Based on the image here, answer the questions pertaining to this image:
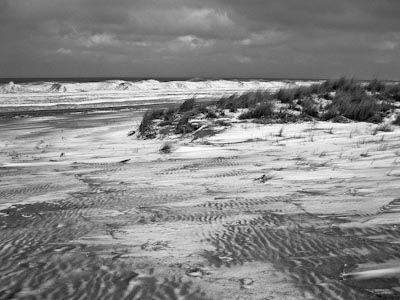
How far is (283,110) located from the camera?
11.1 meters

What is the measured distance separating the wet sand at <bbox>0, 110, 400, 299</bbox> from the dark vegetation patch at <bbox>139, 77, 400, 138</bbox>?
332 centimetres

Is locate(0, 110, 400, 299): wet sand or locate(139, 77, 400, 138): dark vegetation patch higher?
locate(139, 77, 400, 138): dark vegetation patch

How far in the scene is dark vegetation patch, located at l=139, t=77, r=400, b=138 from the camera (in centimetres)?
1034

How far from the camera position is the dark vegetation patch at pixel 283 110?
1034 centimetres

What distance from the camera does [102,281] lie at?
248 centimetres

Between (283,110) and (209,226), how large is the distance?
26.6ft

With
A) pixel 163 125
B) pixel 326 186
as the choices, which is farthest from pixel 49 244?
pixel 163 125

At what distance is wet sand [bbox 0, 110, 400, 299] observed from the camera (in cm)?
241

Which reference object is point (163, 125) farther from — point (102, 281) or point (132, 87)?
point (132, 87)

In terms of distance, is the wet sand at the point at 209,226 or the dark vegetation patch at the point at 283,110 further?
the dark vegetation patch at the point at 283,110

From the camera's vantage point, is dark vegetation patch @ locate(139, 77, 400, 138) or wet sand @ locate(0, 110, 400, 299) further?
dark vegetation patch @ locate(139, 77, 400, 138)

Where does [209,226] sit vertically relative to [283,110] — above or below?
below

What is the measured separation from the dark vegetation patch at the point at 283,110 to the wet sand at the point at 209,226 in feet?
10.9

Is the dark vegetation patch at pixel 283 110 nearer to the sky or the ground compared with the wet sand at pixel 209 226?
nearer to the sky
